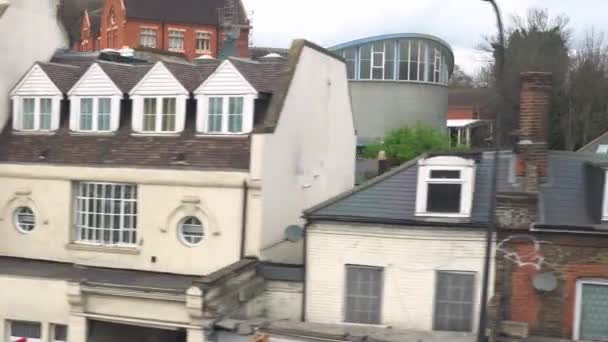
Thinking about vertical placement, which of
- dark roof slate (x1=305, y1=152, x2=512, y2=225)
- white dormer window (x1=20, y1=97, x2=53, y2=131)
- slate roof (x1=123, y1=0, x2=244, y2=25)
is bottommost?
dark roof slate (x1=305, y1=152, x2=512, y2=225)

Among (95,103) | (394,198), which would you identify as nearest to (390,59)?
(95,103)

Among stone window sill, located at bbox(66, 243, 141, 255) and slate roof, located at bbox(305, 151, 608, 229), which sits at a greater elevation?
slate roof, located at bbox(305, 151, 608, 229)

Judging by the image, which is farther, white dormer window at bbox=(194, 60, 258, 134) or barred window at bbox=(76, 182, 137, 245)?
barred window at bbox=(76, 182, 137, 245)

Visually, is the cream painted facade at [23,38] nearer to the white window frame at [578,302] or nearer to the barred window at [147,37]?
the white window frame at [578,302]

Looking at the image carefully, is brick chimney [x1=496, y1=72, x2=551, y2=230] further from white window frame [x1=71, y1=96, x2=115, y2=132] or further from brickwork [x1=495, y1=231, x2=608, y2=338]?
white window frame [x1=71, y1=96, x2=115, y2=132]

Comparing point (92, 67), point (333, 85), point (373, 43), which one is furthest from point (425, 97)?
point (92, 67)

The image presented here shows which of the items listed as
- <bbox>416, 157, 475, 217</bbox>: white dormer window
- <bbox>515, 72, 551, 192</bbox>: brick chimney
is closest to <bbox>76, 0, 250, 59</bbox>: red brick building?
<bbox>416, 157, 475, 217</bbox>: white dormer window

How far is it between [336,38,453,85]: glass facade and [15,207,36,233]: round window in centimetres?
3626

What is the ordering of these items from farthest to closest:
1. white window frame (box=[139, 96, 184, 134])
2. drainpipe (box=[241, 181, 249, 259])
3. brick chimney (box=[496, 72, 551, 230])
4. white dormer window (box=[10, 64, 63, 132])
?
white dormer window (box=[10, 64, 63, 132]), white window frame (box=[139, 96, 184, 134]), drainpipe (box=[241, 181, 249, 259]), brick chimney (box=[496, 72, 551, 230])

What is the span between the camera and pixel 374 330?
17.8 metres

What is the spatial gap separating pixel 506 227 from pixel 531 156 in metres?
1.80

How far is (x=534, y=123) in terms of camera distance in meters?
17.5

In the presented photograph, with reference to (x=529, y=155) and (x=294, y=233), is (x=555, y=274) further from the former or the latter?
(x=294, y=233)

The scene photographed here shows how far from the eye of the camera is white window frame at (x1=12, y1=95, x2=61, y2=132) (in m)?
22.7
